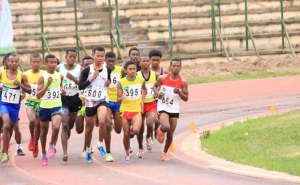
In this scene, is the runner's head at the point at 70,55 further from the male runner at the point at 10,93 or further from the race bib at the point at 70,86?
the male runner at the point at 10,93

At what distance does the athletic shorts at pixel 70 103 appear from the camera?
1681 centimetres

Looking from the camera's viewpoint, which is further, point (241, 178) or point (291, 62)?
point (291, 62)

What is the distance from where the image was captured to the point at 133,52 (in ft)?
57.8

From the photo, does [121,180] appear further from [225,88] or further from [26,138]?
[225,88]

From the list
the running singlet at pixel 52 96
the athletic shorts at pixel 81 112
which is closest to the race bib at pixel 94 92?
the running singlet at pixel 52 96

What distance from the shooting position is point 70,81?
1688 cm

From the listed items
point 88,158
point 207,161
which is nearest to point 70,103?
point 88,158

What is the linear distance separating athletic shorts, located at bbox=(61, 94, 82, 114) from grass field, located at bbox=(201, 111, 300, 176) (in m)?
2.75

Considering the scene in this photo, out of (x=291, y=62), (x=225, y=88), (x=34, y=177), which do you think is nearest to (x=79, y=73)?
(x=34, y=177)

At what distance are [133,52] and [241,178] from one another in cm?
481

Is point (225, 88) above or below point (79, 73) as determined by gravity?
below

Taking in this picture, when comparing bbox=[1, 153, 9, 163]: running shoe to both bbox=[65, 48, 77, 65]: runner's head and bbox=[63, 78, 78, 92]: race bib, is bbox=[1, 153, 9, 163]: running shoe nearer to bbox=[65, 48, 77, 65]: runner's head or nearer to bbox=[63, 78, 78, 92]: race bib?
bbox=[63, 78, 78, 92]: race bib

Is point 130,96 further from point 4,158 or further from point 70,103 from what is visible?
point 4,158

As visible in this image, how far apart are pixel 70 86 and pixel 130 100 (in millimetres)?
1484
